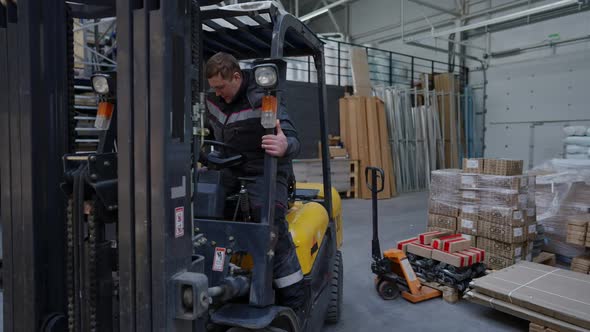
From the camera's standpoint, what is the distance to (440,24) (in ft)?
51.5

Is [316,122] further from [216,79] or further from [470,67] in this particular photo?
[216,79]

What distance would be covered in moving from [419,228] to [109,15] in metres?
7.09

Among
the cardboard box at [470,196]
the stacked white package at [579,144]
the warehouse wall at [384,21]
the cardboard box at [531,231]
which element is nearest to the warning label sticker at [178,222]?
the cardboard box at [470,196]

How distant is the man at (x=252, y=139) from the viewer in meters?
2.43

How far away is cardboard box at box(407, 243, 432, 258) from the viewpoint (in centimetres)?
508

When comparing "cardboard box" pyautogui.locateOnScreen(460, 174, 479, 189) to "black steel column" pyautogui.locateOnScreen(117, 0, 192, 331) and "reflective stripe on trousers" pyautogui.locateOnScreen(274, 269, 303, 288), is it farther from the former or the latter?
"black steel column" pyautogui.locateOnScreen(117, 0, 192, 331)

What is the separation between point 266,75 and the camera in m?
2.03

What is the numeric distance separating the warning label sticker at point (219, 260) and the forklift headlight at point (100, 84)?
1.02 meters

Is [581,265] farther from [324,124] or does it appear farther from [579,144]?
[579,144]

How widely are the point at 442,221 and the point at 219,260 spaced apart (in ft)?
15.1

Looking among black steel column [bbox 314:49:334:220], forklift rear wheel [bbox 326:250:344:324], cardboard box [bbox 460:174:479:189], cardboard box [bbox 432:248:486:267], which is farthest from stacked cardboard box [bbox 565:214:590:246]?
black steel column [bbox 314:49:334:220]

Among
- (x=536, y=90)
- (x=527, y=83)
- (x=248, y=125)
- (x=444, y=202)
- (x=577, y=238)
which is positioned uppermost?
(x=527, y=83)

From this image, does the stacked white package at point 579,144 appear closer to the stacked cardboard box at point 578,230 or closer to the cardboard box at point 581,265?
the stacked cardboard box at point 578,230

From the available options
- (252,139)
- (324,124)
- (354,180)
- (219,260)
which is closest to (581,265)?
(324,124)
